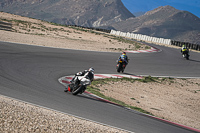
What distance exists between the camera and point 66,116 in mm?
8266

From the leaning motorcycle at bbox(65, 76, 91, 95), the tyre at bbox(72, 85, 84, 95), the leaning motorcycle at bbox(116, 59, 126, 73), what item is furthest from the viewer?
the leaning motorcycle at bbox(116, 59, 126, 73)

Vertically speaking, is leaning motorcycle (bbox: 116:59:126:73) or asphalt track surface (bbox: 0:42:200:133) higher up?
Answer: leaning motorcycle (bbox: 116:59:126:73)

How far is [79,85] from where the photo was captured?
437 inches

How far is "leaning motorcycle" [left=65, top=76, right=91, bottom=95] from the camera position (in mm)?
10809

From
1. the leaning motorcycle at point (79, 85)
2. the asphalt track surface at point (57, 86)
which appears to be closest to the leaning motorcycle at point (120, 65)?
the asphalt track surface at point (57, 86)

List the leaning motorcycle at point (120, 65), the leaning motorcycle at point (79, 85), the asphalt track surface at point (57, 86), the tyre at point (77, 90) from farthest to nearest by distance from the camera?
the leaning motorcycle at point (120, 65) → the tyre at point (77, 90) → the leaning motorcycle at point (79, 85) → the asphalt track surface at point (57, 86)

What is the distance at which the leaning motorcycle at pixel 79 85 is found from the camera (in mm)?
10809

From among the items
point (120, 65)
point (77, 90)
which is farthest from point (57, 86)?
point (120, 65)

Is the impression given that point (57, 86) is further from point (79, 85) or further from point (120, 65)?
point (120, 65)

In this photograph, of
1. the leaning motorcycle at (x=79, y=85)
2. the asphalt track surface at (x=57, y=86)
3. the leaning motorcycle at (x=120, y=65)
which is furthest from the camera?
the leaning motorcycle at (x=120, y=65)

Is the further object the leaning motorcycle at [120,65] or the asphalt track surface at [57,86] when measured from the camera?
the leaning motorcycle at [120,65]

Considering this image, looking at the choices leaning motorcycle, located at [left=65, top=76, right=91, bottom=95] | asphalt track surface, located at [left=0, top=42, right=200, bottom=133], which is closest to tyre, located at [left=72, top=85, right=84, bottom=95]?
leaning motorcycle, located at [left=65, top=76, right=91, bottom=95]

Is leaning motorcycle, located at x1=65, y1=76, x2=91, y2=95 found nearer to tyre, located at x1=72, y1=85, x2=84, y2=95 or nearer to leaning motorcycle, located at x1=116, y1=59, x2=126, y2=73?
tyre, located at x1=72, y1=85, x2=84, y2=95

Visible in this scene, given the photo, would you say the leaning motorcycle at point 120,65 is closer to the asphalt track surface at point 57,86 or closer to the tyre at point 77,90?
the asphalt track surface at point 57,86
